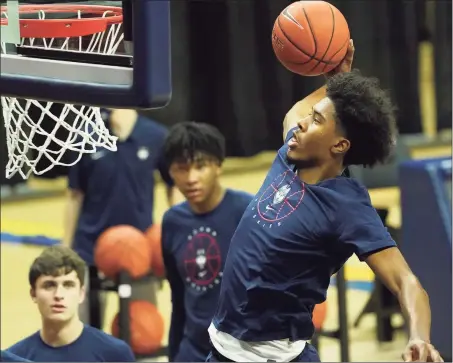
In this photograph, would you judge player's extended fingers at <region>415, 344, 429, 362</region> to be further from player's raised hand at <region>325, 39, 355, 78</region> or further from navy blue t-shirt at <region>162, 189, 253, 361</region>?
navy blue t-shirt at <region>162, 189, 253, 361</region>

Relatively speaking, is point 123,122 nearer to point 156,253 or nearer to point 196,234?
point 156,253

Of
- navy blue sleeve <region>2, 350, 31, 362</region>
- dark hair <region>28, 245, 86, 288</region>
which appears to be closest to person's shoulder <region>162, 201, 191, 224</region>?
dark hair <region>28, 245, 86, 288</region>

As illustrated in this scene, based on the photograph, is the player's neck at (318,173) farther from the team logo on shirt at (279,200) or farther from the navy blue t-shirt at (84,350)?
the navy blue t-shirt at (84,350)

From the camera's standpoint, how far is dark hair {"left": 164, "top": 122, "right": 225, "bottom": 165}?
201 inches

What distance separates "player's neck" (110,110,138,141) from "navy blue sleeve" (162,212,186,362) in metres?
1.29

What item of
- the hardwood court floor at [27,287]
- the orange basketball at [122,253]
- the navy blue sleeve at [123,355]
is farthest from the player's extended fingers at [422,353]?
the hardwood court floor at [27,287]

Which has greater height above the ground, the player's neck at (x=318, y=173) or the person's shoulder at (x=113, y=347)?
the player's neck at (x=318, y=173)

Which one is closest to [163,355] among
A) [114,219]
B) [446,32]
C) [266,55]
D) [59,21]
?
[114,219]

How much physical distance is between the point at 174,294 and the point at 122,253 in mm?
1009

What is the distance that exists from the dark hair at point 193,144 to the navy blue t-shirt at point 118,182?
3.74ft

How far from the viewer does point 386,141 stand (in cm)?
371

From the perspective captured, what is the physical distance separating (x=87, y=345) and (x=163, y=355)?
1.75m

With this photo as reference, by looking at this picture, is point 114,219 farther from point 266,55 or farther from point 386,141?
point 266,55

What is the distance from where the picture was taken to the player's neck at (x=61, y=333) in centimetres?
469
